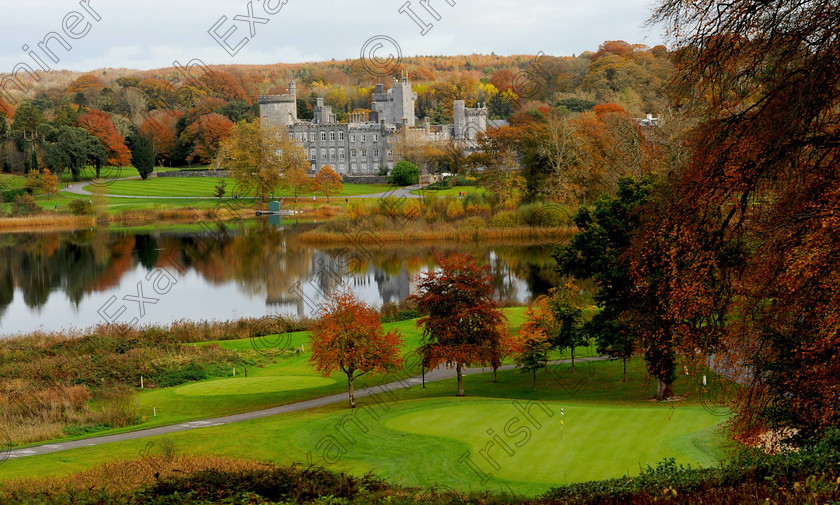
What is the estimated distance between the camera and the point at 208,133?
340 feet

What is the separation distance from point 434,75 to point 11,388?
15355 centimetres

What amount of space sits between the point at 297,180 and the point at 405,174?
43.8 ft

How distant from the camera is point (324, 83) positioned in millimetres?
174625

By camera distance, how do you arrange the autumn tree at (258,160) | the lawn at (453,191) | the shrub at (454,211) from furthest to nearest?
the autumn tree at (258,160), the lawn at (453,191), the shrub at (454,211)

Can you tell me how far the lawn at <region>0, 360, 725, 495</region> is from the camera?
14.2 meters

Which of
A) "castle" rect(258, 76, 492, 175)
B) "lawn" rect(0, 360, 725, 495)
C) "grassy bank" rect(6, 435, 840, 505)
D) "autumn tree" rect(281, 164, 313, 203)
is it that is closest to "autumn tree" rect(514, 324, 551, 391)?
"lawn" rect(0, 360, 725, 495)

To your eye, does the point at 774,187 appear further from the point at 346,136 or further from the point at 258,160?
the point at 346,136

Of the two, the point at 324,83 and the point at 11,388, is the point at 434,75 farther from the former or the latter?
the point at 11,388

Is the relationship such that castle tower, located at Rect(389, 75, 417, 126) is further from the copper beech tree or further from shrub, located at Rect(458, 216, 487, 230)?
the copper beech tree

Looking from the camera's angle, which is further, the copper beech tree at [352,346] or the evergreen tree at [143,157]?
the evergreen tree at [143,157]

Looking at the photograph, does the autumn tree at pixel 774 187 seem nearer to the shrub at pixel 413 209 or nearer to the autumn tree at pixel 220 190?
the shrub at pixel 413 209

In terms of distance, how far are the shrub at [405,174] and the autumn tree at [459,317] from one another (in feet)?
221

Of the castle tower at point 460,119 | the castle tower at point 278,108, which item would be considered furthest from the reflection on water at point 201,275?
the castle tower at point 460,119

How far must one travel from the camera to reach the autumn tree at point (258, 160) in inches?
3236
